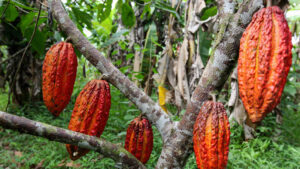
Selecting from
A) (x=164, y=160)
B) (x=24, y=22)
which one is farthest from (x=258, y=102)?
(x=24, y=22)

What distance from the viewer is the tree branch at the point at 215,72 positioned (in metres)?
0.77

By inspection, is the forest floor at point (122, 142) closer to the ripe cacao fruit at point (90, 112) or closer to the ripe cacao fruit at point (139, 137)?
the ripe cacao fruit at point (139, 137)

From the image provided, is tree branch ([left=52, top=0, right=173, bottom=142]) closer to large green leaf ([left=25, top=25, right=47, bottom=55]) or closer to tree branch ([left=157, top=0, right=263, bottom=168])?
tree branch ([left=157, top=0, right=263, bottom=168])

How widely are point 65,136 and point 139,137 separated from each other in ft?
1.17

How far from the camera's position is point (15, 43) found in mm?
3221

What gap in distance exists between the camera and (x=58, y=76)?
33.0 inches

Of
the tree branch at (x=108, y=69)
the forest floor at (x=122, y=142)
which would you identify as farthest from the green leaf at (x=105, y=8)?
the forest floor at (x=122, y=142)

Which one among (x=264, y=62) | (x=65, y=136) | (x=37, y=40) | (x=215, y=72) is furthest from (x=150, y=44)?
(x=264, y=62)

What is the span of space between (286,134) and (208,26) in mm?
1972

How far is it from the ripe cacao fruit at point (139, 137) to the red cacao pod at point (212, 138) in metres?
0.33

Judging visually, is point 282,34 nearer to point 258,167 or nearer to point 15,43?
point 258,167

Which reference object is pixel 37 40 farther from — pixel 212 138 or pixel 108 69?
pixel 212 138

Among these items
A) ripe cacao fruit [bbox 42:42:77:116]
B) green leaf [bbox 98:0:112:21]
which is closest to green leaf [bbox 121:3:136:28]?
green leaf [bbox 98:0:112:21]

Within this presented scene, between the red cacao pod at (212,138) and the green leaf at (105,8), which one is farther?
the green leaf at (105,8)
